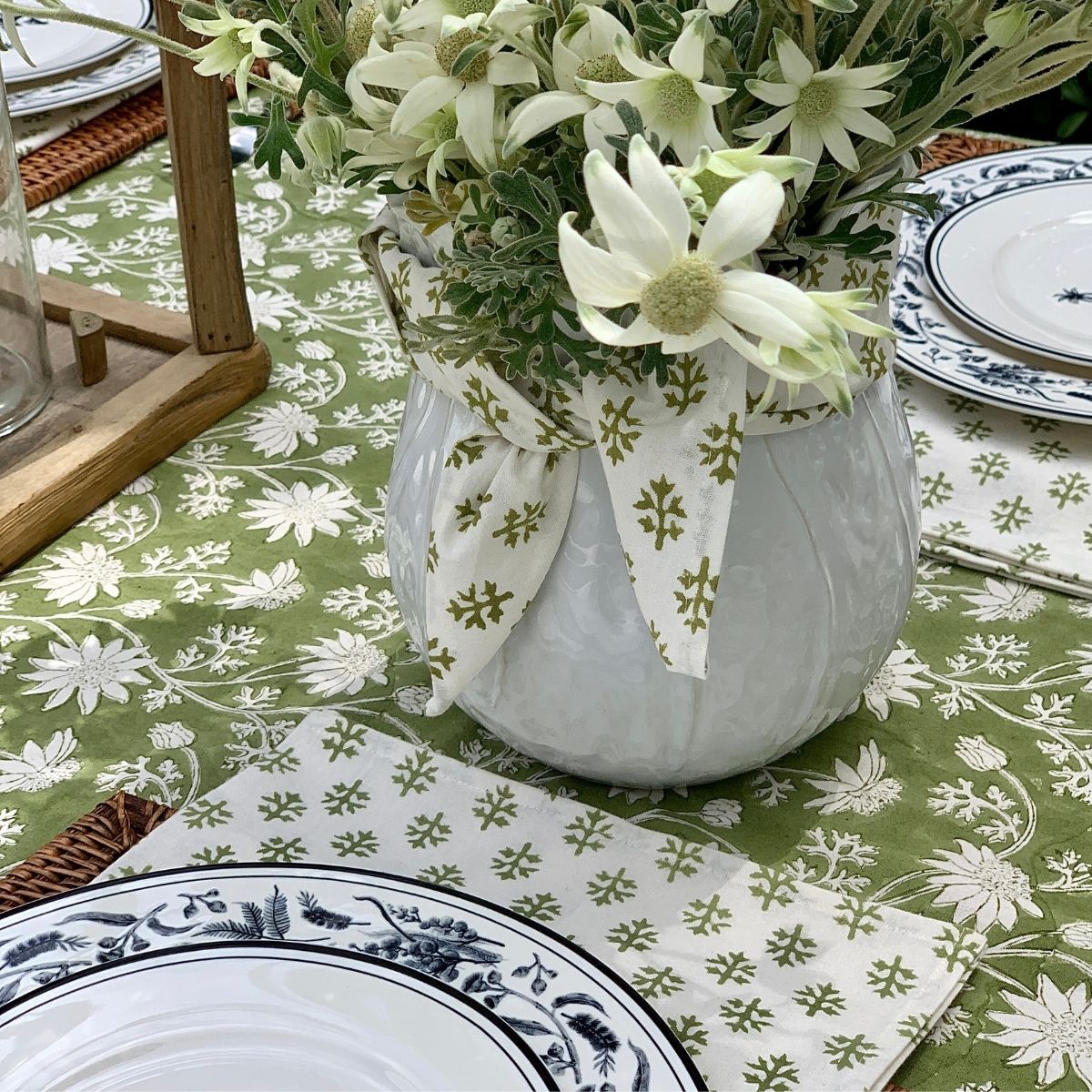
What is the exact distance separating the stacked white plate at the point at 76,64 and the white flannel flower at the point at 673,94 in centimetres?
80

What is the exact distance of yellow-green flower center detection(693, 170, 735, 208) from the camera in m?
0.34

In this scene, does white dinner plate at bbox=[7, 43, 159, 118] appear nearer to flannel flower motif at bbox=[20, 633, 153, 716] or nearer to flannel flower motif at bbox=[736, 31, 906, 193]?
flannel flower motif at bbox=[20, 633, 153, 716]

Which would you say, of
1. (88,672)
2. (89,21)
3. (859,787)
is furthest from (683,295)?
(88,672)

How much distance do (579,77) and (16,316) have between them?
1.65ft

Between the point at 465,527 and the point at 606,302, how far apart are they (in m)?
0.21

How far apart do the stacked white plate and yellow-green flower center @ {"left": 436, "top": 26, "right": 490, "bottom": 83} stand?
75cm

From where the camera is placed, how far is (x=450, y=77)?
0.40 metres

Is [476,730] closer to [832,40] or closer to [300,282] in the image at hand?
[832,40]

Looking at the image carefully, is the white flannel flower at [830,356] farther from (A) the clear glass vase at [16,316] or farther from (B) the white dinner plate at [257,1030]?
(A) the clear glass vase at [16,316]

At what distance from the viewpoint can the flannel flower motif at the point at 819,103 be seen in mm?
389

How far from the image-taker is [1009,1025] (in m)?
0.49

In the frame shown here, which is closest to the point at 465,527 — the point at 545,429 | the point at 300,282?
the point at 545,429

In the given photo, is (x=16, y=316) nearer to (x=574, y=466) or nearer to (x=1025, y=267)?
(x=574, y=466)

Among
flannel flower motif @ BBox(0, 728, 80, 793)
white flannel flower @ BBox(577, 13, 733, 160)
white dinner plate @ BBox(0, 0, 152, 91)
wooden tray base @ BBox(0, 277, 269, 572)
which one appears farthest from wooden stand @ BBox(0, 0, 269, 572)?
white flannel flower @ BBox(577, 13, 733, 160)
